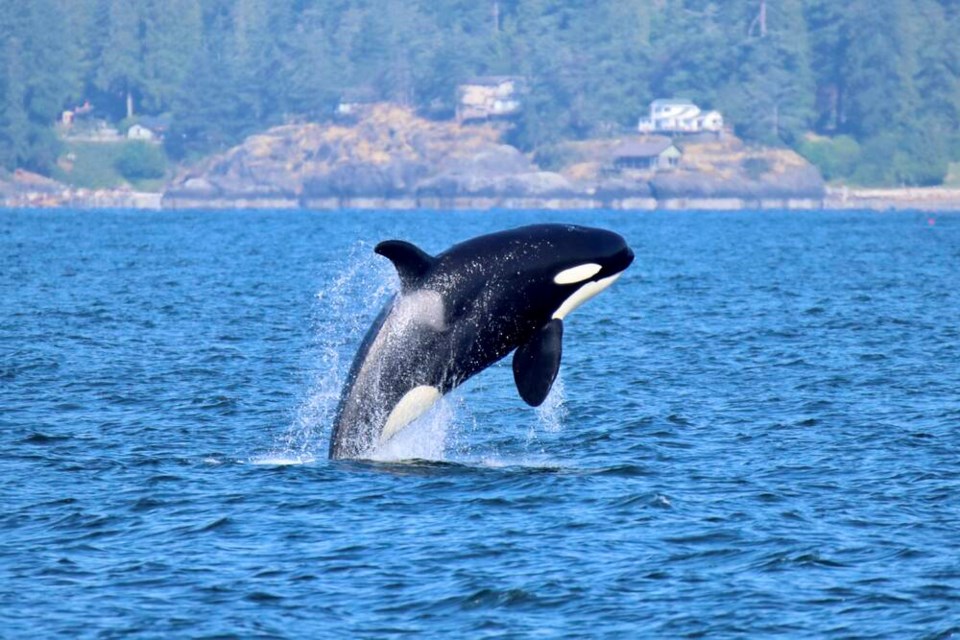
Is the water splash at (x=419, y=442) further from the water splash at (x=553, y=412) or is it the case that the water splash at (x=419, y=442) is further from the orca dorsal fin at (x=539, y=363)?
the orca dorsal fin at (x=539, y=363)

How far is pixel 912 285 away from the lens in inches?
2366

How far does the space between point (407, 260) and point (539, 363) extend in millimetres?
1906

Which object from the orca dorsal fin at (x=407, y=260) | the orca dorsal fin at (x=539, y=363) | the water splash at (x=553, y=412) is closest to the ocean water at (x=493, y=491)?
the water splash at (x=553, y=412)

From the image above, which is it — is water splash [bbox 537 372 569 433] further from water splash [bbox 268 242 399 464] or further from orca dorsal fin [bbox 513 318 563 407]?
orca dorsal fin [bbox 513 318 563 407]

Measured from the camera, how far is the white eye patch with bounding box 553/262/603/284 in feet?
57.5

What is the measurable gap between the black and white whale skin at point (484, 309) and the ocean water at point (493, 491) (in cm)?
141

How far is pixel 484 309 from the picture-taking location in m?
17.7

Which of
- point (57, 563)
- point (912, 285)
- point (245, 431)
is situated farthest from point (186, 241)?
point (57, 563)

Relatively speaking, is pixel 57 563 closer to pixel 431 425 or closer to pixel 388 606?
pixel 388 606

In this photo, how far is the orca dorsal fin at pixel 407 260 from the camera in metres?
16.7

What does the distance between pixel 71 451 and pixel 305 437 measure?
3424mm

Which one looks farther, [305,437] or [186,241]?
[186,241]

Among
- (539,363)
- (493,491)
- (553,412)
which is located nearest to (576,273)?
(539,363)

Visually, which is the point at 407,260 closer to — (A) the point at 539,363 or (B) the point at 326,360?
(A) the point at 539,363
